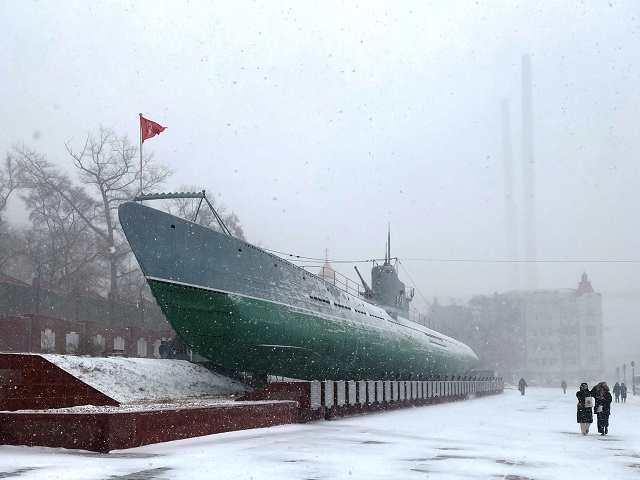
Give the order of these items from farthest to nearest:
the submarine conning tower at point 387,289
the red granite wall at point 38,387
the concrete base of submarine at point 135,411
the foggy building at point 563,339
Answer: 1. the foggy building at point 563,339
2. the submarine conning tower at point 387,289
3. the red granite wall at point 38,387
4. the concrete base of submarine at point 135,411

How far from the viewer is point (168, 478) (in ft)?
30.2

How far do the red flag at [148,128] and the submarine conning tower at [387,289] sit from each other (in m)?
19.0

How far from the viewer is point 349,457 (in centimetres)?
1189

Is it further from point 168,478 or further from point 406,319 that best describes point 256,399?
point 406,319

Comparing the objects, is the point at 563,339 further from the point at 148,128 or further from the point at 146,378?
the point at 146,378

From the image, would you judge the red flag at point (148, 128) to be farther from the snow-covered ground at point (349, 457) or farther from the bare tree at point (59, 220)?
the bare tree at point (59, 220)

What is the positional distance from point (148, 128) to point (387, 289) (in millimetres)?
20703

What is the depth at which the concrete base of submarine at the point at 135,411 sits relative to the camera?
12070mm

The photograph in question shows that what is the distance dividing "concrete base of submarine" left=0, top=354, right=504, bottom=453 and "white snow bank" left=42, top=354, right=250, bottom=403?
568 millimetres

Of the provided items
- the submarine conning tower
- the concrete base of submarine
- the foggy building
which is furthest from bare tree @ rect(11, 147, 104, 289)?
the foggy building

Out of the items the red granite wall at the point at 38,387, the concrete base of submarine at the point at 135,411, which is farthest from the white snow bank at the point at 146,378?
the concrete base of submarine at the point at 135,411

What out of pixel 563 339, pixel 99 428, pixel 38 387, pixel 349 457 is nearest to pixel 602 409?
pixel 349 457

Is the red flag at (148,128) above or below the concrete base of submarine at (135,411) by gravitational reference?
above

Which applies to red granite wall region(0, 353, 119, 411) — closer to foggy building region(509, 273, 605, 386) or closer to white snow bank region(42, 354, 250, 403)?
white snow bank region(42, 354, 250, 403)
